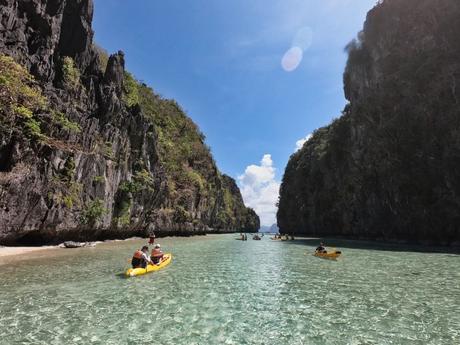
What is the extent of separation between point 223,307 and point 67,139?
94.5ft

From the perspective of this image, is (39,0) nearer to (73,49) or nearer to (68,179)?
(73,49)

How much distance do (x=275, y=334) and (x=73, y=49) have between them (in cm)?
4170

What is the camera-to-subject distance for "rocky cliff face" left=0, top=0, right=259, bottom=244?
2722cm

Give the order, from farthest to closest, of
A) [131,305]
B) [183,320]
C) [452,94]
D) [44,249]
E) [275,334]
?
1. [452,94]
2. [44,249]
3. [131,305]
4. [183,320]
5. [275,334]

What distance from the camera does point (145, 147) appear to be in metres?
56.8

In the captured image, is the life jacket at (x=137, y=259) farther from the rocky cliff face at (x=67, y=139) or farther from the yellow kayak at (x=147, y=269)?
the rocky cliff face at (x=67, y=139)

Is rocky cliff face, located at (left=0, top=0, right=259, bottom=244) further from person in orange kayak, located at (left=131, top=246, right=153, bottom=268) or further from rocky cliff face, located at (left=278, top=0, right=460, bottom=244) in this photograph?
rocky cliff face, located at (left=278, top=0, right=460, bottom=244)

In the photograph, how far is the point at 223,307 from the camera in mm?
12391

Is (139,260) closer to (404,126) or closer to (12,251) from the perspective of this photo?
(12,251)

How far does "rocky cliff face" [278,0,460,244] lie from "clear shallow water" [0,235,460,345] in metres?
30.9

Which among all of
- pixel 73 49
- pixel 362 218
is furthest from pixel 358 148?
pixel 73 49

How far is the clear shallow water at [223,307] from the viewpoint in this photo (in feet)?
30.6

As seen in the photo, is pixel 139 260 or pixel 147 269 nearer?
pixel 139 260

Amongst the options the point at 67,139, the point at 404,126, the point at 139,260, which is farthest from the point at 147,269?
the point at 404,126
